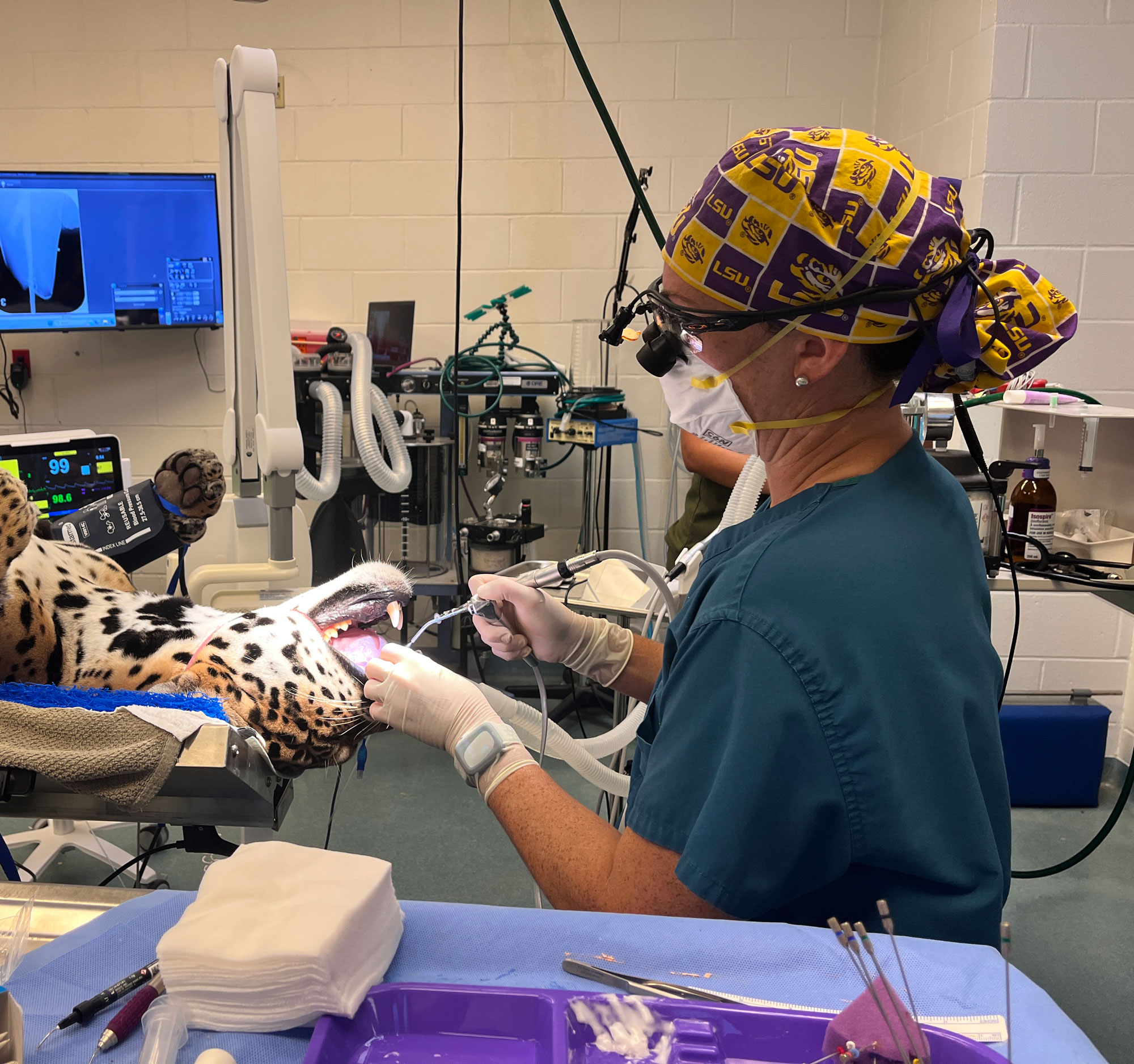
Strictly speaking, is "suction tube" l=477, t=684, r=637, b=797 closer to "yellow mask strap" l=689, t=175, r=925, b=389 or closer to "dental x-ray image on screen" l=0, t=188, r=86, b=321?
"yellow mask strap" l=689, t=175, r=925, b=389

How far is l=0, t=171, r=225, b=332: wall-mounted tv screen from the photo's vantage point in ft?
11.7

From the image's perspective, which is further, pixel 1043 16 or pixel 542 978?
pixel 1043 16

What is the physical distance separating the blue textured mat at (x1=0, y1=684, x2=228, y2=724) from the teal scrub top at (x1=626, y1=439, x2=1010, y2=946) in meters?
0.63

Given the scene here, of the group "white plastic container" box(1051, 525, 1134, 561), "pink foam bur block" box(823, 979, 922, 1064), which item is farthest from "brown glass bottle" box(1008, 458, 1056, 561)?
"pink foam bur block" box(823, 979, 922, 1064)

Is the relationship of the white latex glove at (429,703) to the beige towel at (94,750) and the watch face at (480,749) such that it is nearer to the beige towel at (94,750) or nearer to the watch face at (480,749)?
the watch face at (480,749)

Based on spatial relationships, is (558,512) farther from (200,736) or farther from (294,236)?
(200,736)

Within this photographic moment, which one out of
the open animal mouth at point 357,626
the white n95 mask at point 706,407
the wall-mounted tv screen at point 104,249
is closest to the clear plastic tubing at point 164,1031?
the open animal mouth at point 357,626

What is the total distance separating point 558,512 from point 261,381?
2.89m

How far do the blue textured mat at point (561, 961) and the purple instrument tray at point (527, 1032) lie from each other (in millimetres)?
35

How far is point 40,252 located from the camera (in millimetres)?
3613

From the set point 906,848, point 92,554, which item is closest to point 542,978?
point 906,848

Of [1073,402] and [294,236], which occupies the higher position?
[294,236]

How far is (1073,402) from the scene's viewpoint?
7.39 feet

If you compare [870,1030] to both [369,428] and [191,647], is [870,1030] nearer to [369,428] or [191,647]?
[191,647]
